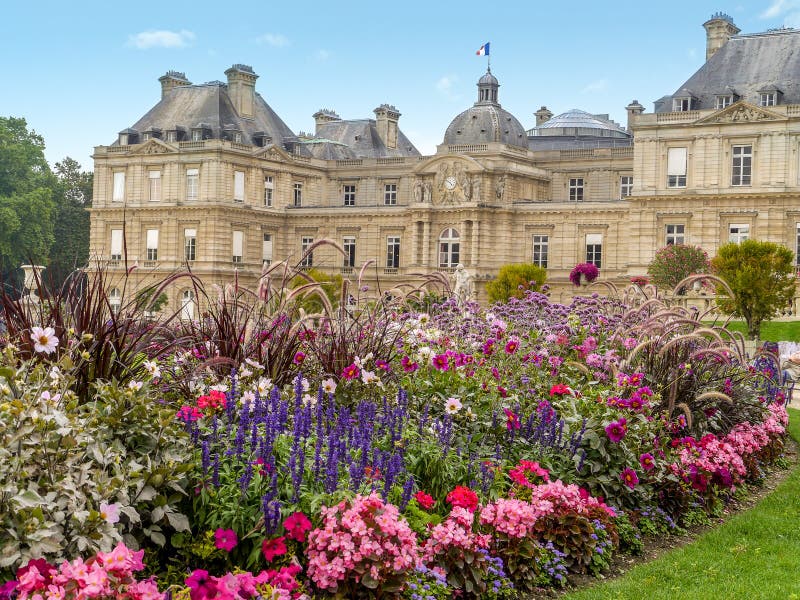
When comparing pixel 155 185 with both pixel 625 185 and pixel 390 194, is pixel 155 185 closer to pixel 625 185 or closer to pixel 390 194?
pixel 390 194

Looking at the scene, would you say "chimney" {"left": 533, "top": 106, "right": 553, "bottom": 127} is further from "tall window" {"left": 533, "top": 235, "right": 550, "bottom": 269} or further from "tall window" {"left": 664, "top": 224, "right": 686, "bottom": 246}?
"tall window" {"left": 664, "top": 224, "right": 686, "bottom": 246}

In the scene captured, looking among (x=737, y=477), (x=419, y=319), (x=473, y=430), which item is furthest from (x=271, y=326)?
(x=737, y=477)

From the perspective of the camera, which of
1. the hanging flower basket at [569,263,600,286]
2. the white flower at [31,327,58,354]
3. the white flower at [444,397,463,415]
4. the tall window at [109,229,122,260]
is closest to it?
the white flower at [31,327,58,354]

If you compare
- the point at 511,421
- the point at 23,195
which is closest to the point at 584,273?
the point at 23,195

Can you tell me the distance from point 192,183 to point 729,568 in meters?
50.3

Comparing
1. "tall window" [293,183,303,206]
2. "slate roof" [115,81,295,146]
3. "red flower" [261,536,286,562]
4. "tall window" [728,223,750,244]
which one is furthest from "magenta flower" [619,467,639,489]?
"tall window" [293,183,303,206]

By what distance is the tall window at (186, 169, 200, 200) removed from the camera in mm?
56281

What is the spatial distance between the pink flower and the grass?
2.61 meters

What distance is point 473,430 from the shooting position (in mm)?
9719

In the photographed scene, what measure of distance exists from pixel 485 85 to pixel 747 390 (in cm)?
4403

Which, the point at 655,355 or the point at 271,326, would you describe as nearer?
the point at 271,326

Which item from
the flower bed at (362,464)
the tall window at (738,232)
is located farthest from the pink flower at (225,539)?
the tall window at (738,232)

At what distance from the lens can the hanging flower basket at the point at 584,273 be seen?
47.5 metres

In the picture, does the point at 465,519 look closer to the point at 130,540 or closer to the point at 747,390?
the point at 130,540
